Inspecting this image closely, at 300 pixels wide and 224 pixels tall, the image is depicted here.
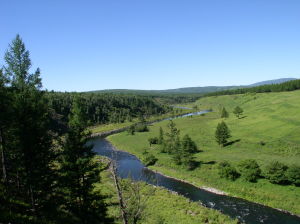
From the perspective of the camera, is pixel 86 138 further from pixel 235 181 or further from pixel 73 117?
pixel 235 181

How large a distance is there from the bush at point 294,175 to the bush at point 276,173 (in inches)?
35.3

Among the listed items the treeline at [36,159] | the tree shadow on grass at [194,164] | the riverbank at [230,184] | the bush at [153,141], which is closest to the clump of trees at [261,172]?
the riverbank at [230,184]

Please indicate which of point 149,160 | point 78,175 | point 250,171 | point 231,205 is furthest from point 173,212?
point 149,160

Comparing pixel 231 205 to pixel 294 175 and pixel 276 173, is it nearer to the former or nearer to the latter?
pixel 276 173

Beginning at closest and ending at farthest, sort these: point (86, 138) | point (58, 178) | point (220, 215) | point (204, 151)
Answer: point (58, 178) → point (86, 138) → point (220, 215) → point (204, 151)

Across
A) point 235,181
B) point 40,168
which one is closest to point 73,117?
point 40,168

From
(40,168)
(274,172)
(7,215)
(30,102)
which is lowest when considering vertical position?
(274,172)

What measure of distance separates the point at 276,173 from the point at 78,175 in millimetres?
39424

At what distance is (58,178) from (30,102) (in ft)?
28.0

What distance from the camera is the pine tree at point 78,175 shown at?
22.5m

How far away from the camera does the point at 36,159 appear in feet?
67.6

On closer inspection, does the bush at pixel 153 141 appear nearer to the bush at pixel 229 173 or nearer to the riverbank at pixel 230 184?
the riverbank at pixel 230 184

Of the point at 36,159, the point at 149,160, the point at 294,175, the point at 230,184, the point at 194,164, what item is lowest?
the point at 230,184

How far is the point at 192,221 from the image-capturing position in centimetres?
3241
